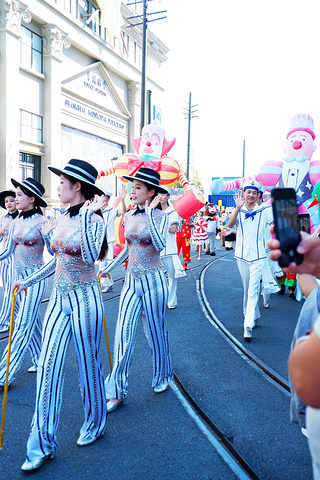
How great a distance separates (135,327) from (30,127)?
1783 centimetres

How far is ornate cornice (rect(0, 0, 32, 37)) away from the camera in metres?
17.2

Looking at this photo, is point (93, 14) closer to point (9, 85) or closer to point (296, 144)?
point (9, 85)

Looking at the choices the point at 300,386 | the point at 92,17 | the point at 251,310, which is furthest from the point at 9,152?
the point at 300,386

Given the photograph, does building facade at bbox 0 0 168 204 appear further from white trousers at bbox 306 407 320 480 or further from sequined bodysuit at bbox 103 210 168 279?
white trousers at bbox 306 407 320 480

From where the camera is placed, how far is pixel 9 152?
58.4 feet

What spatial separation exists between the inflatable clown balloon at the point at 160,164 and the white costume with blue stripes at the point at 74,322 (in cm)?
656

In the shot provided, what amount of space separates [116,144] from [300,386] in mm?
27494

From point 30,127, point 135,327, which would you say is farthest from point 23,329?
point 30,127

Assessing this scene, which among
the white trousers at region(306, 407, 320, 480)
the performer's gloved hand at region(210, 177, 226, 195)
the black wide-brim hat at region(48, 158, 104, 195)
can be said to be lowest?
the white trousers at region(306, 407, 320, 480)

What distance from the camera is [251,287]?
5.96 m

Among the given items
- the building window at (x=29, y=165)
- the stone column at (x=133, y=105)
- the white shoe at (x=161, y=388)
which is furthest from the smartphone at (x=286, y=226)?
the stone column at (x=133, y=105)

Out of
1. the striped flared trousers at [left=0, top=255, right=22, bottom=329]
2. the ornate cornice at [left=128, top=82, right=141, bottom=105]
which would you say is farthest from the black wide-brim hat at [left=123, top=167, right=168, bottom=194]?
the ornate cornice at [left=128, top=82, right=141, bottom=105]

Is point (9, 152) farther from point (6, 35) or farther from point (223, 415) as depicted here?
point (223, 415)

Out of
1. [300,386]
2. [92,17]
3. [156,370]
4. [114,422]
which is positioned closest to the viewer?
[300,386]
